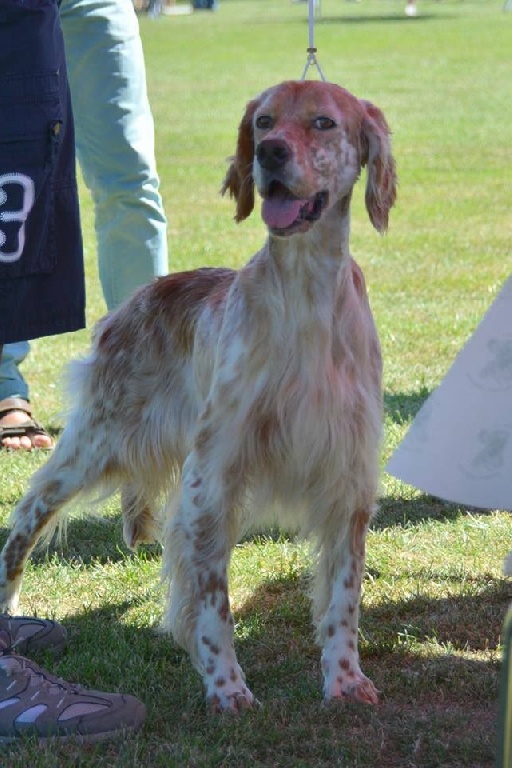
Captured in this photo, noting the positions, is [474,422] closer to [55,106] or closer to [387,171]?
[387,171]

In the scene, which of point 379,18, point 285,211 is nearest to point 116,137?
point 285,211

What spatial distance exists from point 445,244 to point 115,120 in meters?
5.21

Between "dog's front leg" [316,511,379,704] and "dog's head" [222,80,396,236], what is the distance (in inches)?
28.9

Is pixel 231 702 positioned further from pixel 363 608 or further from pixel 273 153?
pixel 273 153

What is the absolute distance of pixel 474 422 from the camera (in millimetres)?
3885

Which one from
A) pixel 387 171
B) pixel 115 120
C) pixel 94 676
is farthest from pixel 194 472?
pixel 115 120

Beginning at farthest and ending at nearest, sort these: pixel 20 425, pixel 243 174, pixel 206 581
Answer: pixel 20 425, pixel 243 174, pixel 206 581

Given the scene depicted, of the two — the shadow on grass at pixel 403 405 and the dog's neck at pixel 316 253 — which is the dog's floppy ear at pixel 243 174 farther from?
the shadow on grass at pixel 403 405

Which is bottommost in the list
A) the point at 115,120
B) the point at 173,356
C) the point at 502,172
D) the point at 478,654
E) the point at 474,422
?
the point at 502,172

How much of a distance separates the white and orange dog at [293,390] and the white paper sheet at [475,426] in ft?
2.62

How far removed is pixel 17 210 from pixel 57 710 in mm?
1154

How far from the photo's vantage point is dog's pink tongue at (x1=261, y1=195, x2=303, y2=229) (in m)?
2.87

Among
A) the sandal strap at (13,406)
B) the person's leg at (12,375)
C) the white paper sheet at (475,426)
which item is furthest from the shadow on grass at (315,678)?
the person's leg at (12,375)

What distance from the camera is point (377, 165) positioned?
3.05 m
